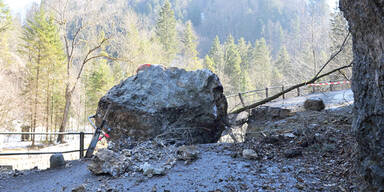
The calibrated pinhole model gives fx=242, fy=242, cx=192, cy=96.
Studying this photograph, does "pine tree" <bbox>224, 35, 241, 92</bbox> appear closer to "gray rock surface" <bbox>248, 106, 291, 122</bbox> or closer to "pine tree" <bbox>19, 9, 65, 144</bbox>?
"pine tree" <bbox>19, 9, 65, 144</bbox>

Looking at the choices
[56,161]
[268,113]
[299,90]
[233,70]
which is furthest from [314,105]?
[233,70]

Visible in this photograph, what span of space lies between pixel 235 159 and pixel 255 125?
478 cm

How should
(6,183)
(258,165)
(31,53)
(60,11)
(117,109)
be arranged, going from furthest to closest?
1. (31,53)
2. (60,11)
3. (117,109)
4. (6,183)
5. (258,165)

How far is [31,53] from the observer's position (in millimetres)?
19734

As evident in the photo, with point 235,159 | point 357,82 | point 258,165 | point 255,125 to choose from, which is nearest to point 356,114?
point 357,82

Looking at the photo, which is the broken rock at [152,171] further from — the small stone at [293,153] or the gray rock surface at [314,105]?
the gray rock surface at [314,105]

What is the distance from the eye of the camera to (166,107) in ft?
17.4

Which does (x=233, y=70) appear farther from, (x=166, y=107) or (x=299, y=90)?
(x=166, y=107)

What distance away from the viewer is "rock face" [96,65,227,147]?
516 cm

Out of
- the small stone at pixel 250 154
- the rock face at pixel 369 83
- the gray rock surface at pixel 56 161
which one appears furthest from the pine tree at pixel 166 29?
the rock face at pixel 369 83

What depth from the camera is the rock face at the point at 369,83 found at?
6.23 ft

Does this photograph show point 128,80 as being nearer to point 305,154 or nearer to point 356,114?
point 305,154

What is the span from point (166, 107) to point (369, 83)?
3856 mm

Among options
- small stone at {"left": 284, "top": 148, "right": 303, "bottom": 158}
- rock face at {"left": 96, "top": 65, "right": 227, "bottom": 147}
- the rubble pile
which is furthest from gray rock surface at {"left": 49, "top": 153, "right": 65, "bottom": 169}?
small stone at {"left": 284, "top": 148, "right": 303, "bottom": 158}
